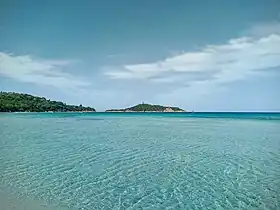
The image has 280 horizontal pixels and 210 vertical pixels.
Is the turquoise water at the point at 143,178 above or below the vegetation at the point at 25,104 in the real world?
below

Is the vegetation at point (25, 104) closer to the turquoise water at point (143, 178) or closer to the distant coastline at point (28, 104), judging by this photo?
the distant coastline at point (28, 104)

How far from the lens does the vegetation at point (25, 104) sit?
90.7m

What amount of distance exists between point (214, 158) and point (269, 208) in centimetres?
565

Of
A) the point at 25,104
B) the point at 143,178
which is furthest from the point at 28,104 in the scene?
the point at 143,178

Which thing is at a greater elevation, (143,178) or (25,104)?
(25,104)

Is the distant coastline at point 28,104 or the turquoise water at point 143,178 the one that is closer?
the turquoise water at point 143,178

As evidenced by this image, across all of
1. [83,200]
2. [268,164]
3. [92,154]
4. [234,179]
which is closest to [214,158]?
[268,164]

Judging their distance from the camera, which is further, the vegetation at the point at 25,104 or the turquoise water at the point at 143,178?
the vegetation at the point at 25,104

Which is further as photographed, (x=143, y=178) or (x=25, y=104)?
(x=25, y=104)

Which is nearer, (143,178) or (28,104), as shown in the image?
(143,178)

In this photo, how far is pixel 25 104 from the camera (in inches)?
3947

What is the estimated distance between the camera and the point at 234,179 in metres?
8.53

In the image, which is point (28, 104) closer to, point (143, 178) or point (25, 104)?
point (25, 104)

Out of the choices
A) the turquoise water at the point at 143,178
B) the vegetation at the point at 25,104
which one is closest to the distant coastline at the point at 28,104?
the vegetation at the point at 25,104
